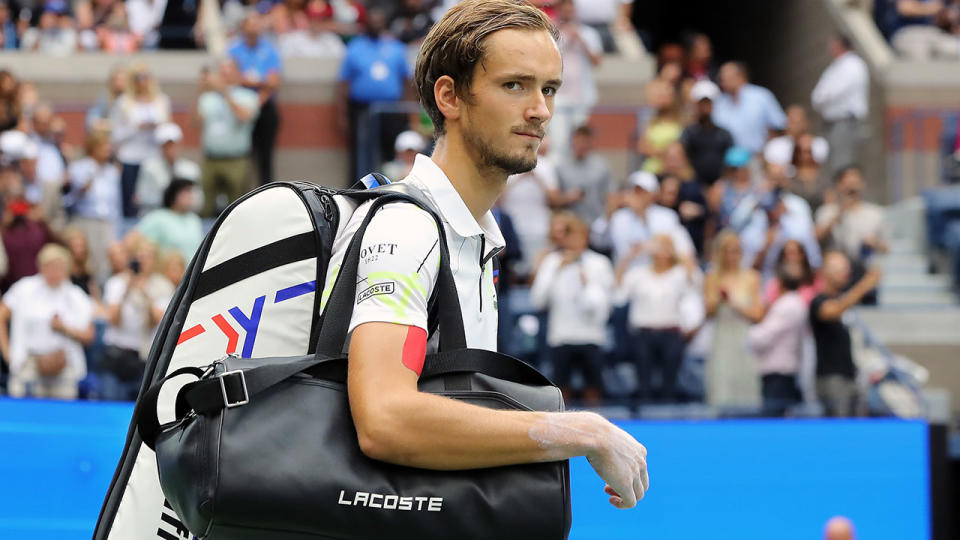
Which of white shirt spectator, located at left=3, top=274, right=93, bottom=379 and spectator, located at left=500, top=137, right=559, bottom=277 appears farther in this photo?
spectator, located at left=500, top=137, right=559, bottom=277

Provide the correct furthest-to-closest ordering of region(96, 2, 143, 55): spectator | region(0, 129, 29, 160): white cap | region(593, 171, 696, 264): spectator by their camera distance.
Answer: region(96, 2, 143, 55): spectator, region(0, 129, 29, 160): white cap, region(593, 171, 696, 264): spectator

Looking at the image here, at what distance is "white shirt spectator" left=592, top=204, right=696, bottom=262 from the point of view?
434 inches

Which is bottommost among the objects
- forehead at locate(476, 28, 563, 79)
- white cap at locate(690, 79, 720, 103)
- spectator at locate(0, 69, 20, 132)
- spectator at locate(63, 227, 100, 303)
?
spectator at locate(63, 227, 100, 303)

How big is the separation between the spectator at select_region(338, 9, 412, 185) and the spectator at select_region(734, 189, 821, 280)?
3.32m

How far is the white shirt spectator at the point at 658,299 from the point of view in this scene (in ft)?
32.8

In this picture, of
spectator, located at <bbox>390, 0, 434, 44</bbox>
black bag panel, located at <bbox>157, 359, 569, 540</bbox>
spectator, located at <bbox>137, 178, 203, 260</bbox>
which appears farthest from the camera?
spectator, located at <bbox>390, 0, 434, 44</bbox>

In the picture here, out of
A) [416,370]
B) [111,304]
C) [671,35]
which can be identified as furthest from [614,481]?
[671,35]

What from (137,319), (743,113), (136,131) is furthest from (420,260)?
(743,113)

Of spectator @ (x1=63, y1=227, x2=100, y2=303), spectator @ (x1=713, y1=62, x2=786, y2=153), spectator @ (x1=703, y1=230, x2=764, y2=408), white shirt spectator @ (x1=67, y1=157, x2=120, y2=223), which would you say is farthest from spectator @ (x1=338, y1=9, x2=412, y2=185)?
spectator @ (x1=703, y1=230, x2=764, y2=408)

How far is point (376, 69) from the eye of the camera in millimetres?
13250

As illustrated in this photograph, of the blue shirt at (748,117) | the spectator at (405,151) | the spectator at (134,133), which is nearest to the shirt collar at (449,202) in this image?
the spectator at (405,151)

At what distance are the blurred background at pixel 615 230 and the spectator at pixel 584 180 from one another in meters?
0.02

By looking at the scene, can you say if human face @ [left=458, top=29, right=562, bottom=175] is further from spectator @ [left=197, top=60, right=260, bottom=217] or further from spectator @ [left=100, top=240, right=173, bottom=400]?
spectator @ [left=197, top=60, right=260, bottom=217]

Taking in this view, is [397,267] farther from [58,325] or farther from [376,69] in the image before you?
[376,69]
